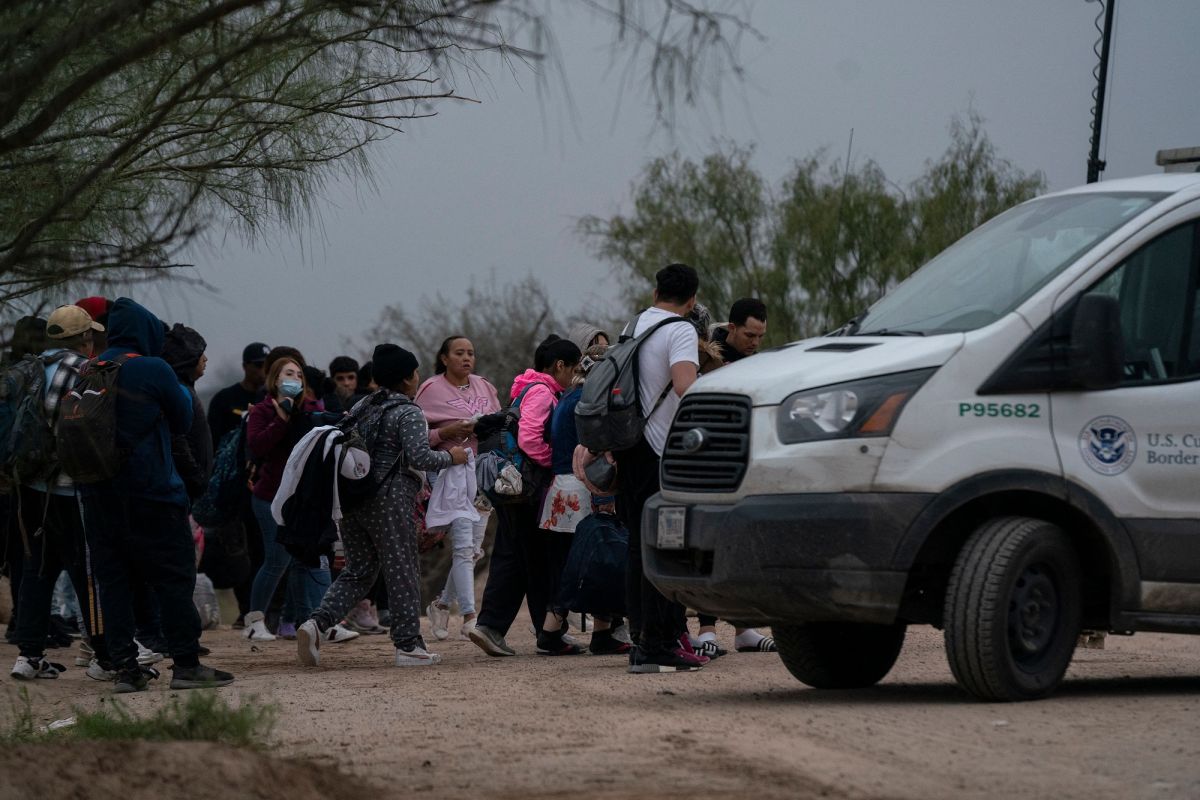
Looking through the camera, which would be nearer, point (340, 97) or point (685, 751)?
point (685, 751)

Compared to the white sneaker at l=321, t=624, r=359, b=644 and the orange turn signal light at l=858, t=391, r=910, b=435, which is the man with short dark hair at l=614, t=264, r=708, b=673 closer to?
the orange turn signal light at l=858, t=391, r=910, b=435

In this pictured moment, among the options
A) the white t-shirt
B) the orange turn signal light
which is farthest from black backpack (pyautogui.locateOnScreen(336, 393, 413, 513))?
the orange turn signal light

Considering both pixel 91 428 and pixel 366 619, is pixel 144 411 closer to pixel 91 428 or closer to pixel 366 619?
pixel 91 428

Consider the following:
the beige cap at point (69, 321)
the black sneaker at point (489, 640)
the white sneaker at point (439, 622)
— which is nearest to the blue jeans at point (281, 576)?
the white sneaker at point (439, 622)

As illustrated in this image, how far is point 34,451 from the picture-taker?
759 cm

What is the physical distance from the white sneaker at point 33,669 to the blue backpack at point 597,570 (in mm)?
3068

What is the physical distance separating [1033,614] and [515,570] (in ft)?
15.2

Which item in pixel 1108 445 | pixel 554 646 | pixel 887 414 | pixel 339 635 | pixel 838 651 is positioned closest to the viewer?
pixel 887 414

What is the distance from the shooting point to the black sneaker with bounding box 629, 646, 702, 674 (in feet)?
30.7

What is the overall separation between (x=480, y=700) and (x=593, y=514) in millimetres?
2778

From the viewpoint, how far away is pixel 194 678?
9297 mm

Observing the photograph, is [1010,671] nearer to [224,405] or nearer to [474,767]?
[474,767]

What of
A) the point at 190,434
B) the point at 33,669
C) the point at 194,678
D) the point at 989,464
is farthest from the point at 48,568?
the point at 989,464

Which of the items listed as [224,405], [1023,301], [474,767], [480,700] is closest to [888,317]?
[1023,301]
